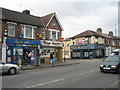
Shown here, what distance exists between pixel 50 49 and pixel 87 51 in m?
17.3

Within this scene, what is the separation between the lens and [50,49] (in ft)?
78.3

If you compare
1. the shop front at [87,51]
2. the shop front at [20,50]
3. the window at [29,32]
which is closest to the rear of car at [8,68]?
the shop front at [20,50]

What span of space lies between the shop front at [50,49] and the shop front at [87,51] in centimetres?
1407

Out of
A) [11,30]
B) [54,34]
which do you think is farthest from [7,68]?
[54,34]

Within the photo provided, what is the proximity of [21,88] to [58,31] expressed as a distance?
19.4 m

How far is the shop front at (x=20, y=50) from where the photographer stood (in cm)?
1781

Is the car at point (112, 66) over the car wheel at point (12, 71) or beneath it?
over

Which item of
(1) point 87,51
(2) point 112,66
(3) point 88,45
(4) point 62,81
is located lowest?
(4) point 62,81

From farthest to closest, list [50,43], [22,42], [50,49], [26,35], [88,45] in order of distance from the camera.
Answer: [88,45]
[50,49]
[50,43]
[26,35]
[22,42]

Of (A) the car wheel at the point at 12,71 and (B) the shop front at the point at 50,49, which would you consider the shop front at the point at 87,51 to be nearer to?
(B) the shop front at the point at 50,49

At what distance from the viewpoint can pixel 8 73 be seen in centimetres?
1191

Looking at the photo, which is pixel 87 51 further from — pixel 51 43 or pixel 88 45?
pixel 51 43

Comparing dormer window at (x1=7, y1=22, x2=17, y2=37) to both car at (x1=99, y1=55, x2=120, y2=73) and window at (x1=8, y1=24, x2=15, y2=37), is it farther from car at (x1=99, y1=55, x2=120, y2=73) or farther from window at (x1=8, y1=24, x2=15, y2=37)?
car at (x1=99, y1=55, x2=120, y2=73)

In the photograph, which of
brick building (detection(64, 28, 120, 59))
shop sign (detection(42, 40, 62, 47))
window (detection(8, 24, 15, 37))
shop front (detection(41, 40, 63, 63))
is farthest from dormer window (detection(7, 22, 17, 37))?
brick building (detection(64, 28, 120, 59))
